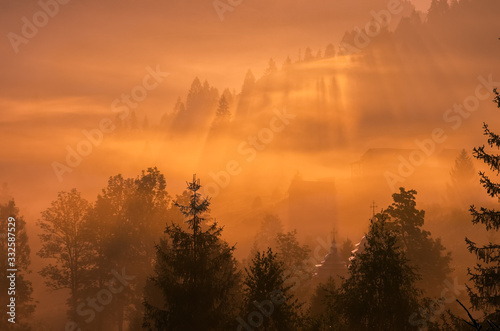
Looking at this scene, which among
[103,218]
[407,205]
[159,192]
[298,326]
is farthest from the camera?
[159,192]

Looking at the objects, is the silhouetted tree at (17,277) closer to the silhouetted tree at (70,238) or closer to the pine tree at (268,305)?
the silhouetted tree at (70,238)

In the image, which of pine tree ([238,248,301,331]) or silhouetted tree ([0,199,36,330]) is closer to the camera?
pine tree ([238,248,301,331])

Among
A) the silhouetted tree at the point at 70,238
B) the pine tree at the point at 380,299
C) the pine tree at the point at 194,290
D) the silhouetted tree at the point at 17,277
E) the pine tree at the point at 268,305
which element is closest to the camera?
the pine tree at the point at 380,299

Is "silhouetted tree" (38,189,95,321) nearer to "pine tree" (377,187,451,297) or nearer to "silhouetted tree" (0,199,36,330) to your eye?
"silhouetted tree" (0,199,36,330)

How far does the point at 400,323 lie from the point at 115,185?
54.5m

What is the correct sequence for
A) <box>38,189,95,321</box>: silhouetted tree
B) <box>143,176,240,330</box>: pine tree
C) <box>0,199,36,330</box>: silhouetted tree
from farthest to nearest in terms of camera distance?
1. <box>38,189,95,321</box>: silhouetted tree
2. <box>0,199,36,330</box>: silhouetted tree
3. <box>143,176,240,330</box>: pine tree

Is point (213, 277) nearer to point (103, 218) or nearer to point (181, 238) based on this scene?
point (181, 238)

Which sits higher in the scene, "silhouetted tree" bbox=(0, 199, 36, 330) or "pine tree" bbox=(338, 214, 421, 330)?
"silhouetted tree" bbox=(0, 199, 36, 330)

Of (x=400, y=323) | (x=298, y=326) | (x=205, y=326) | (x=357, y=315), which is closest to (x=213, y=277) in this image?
(x=205, y=326)

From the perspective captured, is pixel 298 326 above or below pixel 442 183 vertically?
below

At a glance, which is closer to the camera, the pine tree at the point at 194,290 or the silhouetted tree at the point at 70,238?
the pine tree at the point at 194,290

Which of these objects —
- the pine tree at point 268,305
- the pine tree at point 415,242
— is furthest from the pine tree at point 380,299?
the pine tree at point 415,242

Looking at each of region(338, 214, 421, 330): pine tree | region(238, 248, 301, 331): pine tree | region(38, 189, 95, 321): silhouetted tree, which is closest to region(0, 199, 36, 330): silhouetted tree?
region(38, 189, 95, 321): silhouetted tree

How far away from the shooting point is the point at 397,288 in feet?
90.0
